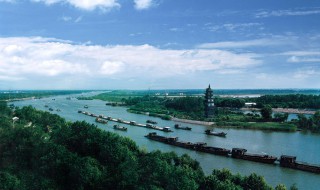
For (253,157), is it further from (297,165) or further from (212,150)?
(212,150)

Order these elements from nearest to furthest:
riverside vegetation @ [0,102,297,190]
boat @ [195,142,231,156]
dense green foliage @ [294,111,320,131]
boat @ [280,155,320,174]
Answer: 1. riverside vegetation @ [0,102,297,190]
2. boat @ [280,155,320,174]
3. boat @ [195,142,231,156]
4. dense green foliage @ [294,111,320,131]

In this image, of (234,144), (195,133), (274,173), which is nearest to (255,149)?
(234,144)

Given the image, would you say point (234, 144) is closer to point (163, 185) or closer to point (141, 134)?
point (141, 134)

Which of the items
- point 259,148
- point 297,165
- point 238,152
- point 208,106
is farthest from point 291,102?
point 297,165

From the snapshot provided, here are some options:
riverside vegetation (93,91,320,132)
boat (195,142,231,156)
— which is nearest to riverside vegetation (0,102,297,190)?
boat (195,142,231,156)

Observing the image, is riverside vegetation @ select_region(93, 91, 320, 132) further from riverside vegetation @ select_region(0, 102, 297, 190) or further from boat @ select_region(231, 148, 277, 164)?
riverside vegetation @ select_region(0, 102, 297, 190)

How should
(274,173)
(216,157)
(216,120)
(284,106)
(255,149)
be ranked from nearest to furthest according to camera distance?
(274,173) < (216,157) < (255,149) < (216,120) < (284,106)

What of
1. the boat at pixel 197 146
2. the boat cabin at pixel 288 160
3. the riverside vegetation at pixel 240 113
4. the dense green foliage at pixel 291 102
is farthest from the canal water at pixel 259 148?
the dense green foliage at pixel 291 102

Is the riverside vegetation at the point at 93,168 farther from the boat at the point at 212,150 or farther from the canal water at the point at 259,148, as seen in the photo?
the boat at the point at 212,150
